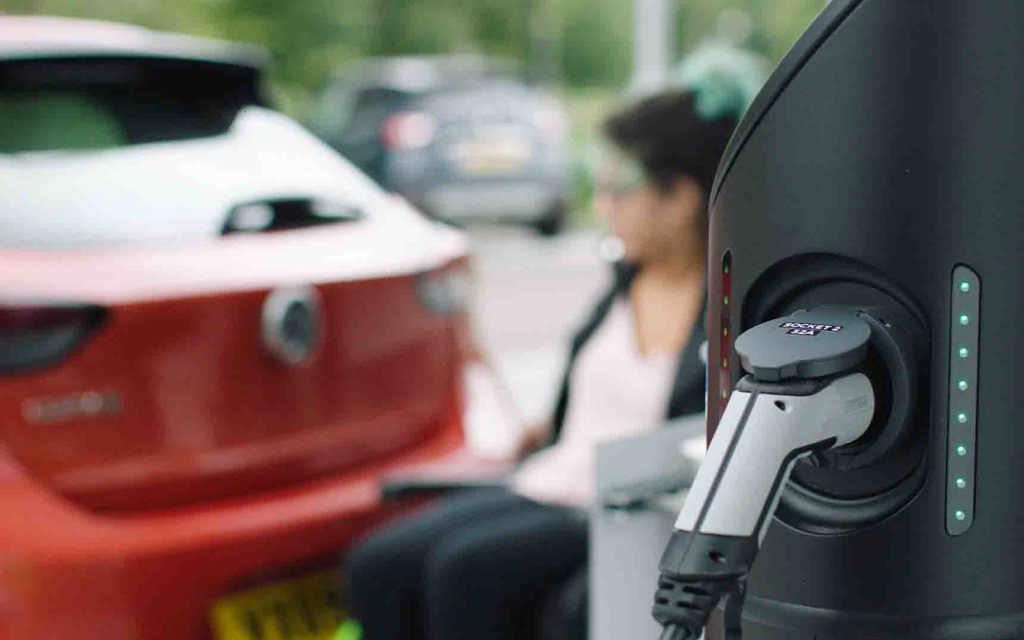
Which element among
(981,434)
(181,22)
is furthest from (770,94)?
(181,22)

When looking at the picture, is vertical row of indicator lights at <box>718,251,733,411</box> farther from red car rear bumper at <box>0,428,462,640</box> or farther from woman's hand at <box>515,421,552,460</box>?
woman's hand at <box>515,421,552,460</box>

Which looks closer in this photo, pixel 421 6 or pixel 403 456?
pixel 403 456

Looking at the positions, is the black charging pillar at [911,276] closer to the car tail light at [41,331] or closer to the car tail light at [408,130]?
the car tail light at [41,331]

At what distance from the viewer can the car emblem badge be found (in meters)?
2.23

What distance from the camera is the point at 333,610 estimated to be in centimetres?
239

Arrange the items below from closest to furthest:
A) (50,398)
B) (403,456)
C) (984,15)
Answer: (984,15) < (50,398) < (403,456)

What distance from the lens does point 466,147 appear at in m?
13.6

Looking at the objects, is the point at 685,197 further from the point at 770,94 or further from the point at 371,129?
the point at 371,129

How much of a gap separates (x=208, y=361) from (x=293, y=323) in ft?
0.49

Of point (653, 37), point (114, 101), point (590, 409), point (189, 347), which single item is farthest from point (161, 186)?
point (653, 37)

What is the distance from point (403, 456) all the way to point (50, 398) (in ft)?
2.38

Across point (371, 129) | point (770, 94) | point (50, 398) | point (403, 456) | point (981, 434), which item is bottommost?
point (371, 129)

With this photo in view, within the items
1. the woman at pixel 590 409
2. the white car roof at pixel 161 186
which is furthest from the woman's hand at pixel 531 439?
the white car roof at pixel 161 186

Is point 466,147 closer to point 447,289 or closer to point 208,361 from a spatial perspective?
point 447,289
